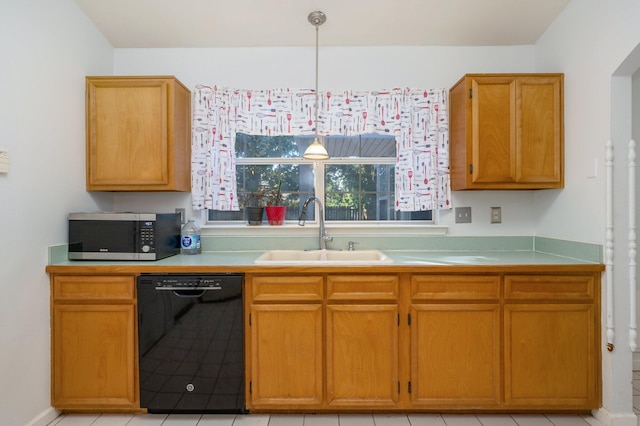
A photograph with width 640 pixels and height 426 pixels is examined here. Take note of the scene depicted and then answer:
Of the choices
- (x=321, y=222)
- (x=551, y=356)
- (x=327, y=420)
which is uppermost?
(x=321, y=222)

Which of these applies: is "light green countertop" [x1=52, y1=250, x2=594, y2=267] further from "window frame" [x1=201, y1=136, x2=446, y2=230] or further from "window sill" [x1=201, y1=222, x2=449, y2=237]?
"window frame" [x1=201, y1=136, x2=446, y2=230]

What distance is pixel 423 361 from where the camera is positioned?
2.07 metres

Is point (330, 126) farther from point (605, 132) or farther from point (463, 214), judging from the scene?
point (605, 132)

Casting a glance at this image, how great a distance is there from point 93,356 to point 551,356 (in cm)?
267

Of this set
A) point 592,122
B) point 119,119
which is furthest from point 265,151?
point 592,122

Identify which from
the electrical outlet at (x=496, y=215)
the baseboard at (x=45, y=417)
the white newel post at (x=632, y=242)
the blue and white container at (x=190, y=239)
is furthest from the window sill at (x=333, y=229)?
the baseboard at (x=45, y=417)

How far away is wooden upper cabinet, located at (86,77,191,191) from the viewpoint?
2387 millimetres

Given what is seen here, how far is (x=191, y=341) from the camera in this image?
2.06 meters

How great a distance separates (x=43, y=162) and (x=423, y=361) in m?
2.48

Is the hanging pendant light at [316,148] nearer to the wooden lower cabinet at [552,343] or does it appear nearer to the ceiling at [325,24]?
the ceiling at [325,24]

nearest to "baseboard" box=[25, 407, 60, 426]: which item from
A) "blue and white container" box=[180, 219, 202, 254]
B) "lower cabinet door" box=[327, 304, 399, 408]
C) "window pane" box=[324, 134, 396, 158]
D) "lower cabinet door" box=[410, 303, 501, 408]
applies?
"blue and white container" box=[180, 219, 202, 254]

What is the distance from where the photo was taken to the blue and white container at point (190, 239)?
8.35 feet

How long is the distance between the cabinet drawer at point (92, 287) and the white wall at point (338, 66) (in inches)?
31.6

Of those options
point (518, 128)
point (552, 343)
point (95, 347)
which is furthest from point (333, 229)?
point (95, 347)
